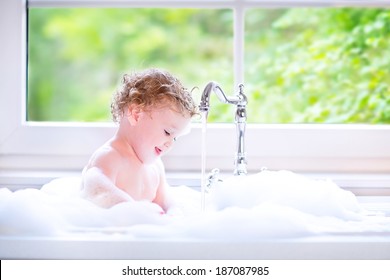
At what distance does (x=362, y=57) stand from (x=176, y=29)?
1.72 meters

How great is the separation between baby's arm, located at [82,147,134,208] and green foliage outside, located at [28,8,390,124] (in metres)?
2.34

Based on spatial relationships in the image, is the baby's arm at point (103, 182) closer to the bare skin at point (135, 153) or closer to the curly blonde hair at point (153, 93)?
the bare skin at point (135, 153)

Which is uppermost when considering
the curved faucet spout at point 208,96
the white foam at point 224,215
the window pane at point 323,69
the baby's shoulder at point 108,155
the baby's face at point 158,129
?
the window pane at point 323,69

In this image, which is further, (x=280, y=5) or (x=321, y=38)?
(x=321, y=38)

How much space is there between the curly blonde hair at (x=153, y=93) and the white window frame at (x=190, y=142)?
1.22 ft

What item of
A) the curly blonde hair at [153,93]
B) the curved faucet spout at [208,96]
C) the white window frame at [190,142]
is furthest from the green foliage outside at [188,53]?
the curly blonde hair at [153,93]

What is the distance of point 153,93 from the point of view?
1.62 m

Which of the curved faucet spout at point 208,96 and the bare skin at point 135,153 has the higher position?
the curved faucet spout at point 208,96

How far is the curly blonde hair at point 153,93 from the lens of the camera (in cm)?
162

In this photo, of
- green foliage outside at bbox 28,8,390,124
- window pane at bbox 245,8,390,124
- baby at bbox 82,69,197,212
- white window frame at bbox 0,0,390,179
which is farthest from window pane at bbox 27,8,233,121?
baby at bbox 82,69,197,212

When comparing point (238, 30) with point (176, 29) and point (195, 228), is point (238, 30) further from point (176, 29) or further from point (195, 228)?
point (176, 29)
